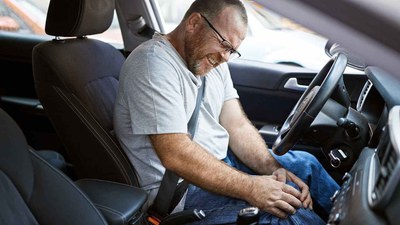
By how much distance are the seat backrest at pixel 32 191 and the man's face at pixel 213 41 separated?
63 centimetres

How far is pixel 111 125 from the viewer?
2.05 meters

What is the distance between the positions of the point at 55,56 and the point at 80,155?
0.35 m

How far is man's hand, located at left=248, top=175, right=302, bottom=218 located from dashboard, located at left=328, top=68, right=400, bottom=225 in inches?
→ 7.1

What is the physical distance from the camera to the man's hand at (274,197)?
175cm

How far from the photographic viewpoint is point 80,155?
2.02 metres

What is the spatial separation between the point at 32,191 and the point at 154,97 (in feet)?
1.59

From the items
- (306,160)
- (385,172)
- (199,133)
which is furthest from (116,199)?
(385,172)

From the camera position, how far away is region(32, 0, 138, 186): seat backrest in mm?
1943

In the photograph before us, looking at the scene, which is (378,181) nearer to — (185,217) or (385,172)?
(385,172)

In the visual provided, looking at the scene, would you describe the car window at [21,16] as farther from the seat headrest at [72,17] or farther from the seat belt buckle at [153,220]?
the seat belt buckle at [153,220]

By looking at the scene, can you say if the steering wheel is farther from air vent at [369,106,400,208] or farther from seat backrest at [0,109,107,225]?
seat backrest at [0,109,107,225]

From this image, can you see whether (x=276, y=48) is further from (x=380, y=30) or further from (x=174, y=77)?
(x=380, y=30)

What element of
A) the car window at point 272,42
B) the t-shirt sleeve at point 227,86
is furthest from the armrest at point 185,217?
the car window at point 272,42

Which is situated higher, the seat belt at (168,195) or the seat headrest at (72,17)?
the seat headrest at (72,17)
